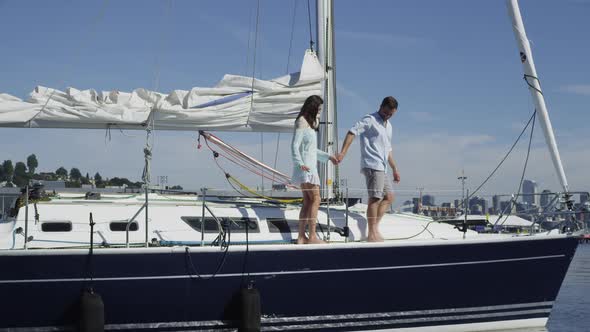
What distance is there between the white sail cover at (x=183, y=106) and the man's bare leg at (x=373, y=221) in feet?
6.69

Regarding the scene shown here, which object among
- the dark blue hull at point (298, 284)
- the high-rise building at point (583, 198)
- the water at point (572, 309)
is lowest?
the water at point (572, 309)

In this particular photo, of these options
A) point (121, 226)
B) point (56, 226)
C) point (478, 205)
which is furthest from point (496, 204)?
point (56, 226)

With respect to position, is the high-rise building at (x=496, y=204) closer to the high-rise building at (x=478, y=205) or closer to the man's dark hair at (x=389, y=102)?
the high-rise building at (x=478, y=205)

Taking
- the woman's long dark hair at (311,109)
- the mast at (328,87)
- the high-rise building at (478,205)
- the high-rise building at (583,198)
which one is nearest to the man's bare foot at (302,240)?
the woman's long dark hair at (311,109)

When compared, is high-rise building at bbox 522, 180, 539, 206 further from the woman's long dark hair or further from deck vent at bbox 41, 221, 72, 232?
deck vent at bbox 41, 221, 72, 232

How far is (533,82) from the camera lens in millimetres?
11188

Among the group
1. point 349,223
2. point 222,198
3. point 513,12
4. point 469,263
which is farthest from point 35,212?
point 513,12

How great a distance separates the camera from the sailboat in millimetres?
8883

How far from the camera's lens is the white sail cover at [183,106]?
10.9 meters

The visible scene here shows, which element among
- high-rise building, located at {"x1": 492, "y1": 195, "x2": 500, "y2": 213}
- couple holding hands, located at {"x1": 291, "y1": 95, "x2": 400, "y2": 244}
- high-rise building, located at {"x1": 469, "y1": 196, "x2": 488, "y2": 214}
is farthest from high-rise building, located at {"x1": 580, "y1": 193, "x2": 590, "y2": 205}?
couple holding hands, located at {"x1": 291, "y1": 95, "x2": 400, "y2": 244}

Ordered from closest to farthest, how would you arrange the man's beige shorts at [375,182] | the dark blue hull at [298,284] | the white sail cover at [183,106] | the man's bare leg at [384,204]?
the dark blue hull at [298,284], the man's beige shorts at [375,182], the man's bare leg at [384,204], the white sail cover at [183,106]

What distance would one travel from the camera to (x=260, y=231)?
10.2 metres

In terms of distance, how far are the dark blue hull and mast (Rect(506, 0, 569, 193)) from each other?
3.79ft

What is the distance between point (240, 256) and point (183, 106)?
3.09 meters
